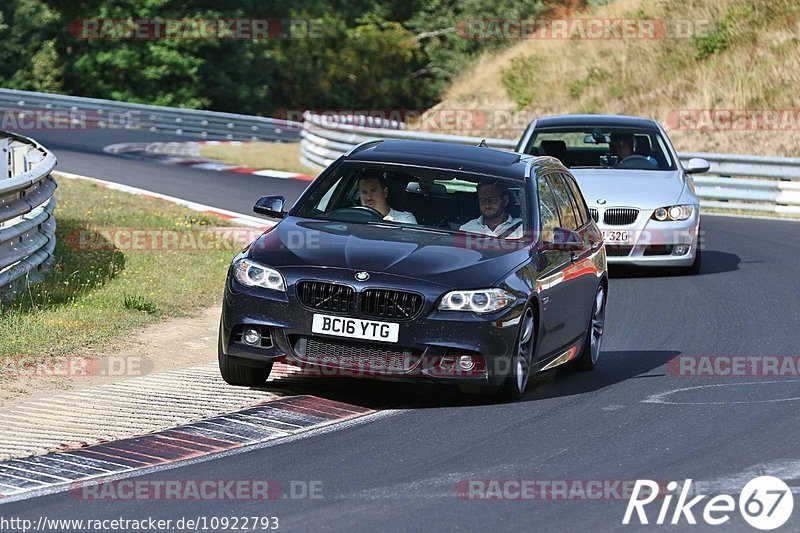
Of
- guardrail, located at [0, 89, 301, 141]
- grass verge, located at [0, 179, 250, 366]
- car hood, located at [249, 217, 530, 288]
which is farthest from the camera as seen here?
guardrail, located at [0, 89, 301, 141]

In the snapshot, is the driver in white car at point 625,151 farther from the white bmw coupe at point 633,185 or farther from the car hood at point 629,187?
the car hood at point 629,187

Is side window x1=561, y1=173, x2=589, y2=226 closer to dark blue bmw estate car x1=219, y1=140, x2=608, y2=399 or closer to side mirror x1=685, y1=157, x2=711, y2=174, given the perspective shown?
dark blue bmw estate car x1=219, y1=140, x2=608, y2=399

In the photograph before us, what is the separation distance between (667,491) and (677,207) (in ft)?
30.6

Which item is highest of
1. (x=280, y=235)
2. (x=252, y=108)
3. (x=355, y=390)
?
(x=280, y=235)

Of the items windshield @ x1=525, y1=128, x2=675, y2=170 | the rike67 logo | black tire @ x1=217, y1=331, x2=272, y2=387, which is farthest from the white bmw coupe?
the rike67 logo

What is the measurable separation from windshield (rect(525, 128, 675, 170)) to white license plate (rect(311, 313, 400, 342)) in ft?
27.6

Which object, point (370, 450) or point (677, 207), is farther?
point (677, 207)

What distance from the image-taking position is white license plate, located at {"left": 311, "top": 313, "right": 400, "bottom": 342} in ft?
28.0

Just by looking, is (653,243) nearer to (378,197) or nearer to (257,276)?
(378,197)

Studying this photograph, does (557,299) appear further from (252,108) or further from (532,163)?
(252,108)

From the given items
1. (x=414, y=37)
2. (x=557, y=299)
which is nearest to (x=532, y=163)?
(x=557, y=299)

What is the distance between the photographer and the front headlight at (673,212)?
1580cm

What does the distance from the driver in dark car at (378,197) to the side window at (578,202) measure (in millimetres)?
1717

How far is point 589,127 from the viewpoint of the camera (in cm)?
1692
